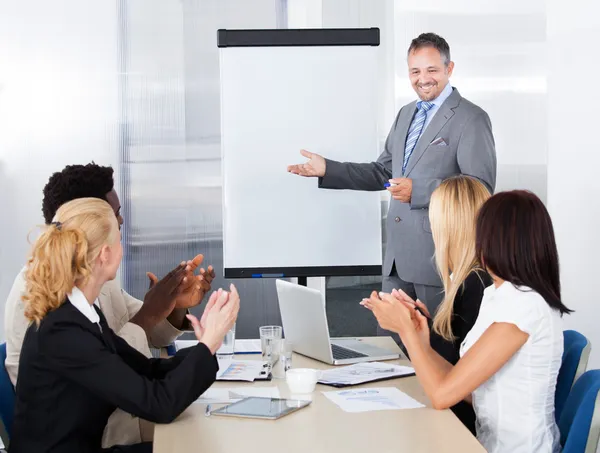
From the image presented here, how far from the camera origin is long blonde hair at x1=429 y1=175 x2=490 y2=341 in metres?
2.26

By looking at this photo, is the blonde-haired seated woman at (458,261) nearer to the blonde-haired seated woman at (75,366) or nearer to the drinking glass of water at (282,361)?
the drinking glass of water at (282,361)

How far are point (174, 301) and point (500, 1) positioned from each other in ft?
8.90

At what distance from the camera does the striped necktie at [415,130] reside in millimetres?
3416

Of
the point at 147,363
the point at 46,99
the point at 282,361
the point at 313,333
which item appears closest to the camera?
the point at 147,363

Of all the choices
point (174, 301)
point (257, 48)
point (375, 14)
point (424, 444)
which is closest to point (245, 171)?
point (257, 48)

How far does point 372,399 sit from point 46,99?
3054 millimetres

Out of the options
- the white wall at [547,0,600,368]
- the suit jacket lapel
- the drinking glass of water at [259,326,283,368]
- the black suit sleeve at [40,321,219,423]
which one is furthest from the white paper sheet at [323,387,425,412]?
the white wall at [547,0,600,368]

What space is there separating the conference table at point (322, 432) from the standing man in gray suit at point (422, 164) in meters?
1.40

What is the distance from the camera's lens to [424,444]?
1617mm

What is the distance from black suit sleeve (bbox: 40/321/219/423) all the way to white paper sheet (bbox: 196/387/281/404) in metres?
0.20

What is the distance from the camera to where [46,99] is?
433cm

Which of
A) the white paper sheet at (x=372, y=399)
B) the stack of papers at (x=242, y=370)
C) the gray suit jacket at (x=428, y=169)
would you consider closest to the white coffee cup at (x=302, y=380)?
the white paper sheet at (x=372, y=399)

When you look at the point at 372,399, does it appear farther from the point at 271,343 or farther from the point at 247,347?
the point at 247,347

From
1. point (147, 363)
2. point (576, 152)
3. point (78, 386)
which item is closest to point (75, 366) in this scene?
point (78, 386)
